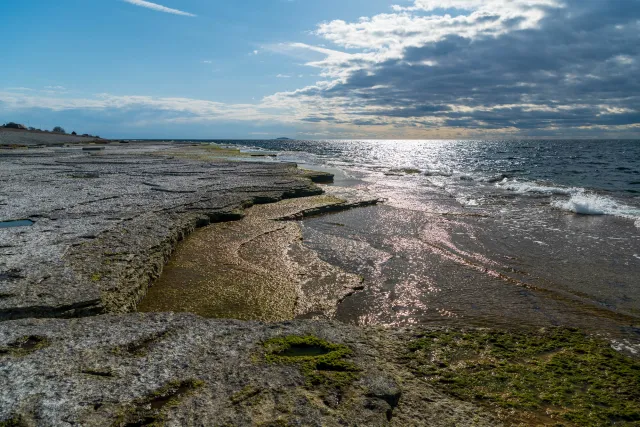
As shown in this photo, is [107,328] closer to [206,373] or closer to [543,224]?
[206,373]

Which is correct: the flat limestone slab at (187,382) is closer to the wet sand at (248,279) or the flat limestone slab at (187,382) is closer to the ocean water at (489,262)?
the wet sand at (248,279)

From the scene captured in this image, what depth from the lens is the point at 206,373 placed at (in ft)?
11.5

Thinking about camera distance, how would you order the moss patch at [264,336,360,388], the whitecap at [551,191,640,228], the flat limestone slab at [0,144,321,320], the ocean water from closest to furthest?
the moss patch at [264,336,360,388] < the flat limestone slab at [0,144,321,320] < the ocean water < the whitecap at [551,191,640,228]

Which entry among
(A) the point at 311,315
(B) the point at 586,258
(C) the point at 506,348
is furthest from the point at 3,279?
(B) the point at 586,258

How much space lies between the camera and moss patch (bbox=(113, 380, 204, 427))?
2.92 meters

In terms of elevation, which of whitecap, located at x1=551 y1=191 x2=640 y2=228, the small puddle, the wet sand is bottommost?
the wet sand

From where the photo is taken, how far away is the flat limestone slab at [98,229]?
495cm

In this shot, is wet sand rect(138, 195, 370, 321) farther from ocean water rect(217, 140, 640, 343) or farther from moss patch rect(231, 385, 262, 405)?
→ moss patch rect(231, 385, 262, 405)

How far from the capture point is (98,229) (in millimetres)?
7629

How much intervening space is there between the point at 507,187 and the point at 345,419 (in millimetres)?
22322

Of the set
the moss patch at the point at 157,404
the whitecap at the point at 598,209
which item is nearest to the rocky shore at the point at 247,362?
the moss patch at the point at 157,404

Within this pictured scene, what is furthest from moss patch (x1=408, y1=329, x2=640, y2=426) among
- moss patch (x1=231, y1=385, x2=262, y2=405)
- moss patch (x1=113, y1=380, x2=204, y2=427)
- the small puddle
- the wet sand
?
the small puddle

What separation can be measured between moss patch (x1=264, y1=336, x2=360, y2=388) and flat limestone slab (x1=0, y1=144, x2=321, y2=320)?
2271 millimetres

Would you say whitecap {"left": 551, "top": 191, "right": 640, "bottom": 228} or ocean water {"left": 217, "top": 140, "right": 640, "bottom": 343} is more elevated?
whitecap {"left": 551, "top": 191, "right": 640, "bottom": 228}
